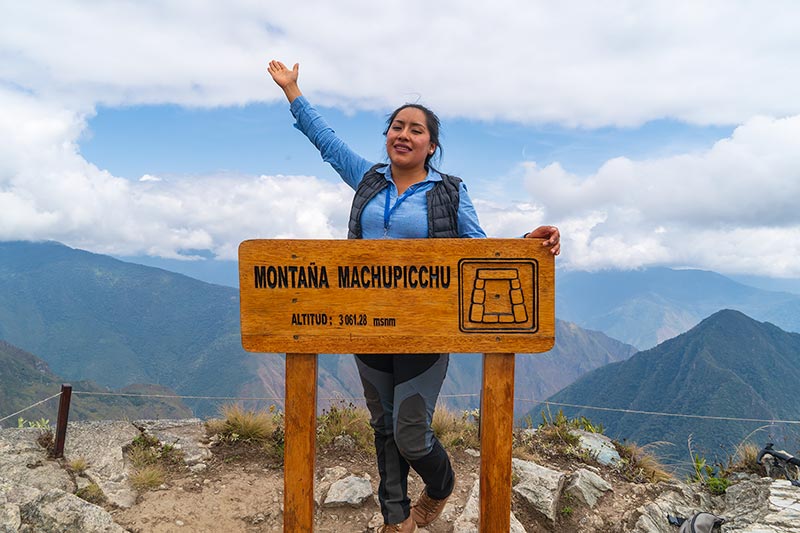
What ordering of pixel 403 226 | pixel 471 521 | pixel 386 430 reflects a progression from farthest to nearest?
pixel 471 521
pixel 386 430
pixel 403 226

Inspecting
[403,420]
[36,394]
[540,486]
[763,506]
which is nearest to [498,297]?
[403,420]

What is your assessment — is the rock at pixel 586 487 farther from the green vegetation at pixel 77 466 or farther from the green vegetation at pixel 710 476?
the green vegetation at pixel 77 466

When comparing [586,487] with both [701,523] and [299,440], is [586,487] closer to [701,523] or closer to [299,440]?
[701,523]

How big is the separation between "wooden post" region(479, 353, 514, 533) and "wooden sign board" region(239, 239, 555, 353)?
5.7 inches

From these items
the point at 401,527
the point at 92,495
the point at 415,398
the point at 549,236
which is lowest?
the point at 92,495

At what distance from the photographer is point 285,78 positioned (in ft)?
12.3

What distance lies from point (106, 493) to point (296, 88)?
4309 mm

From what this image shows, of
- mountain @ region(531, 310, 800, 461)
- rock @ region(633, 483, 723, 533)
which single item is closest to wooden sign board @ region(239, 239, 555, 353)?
rock @ region(633, 483, 723, 533)

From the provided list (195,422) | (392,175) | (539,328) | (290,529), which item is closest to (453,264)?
(539,328)

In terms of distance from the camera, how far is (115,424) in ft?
21.0

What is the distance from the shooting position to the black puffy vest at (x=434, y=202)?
10.4 feet

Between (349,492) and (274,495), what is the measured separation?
829 mm

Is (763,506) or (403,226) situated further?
(763,506)

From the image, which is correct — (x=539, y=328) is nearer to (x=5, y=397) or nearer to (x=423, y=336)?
(x=423, y=336)
